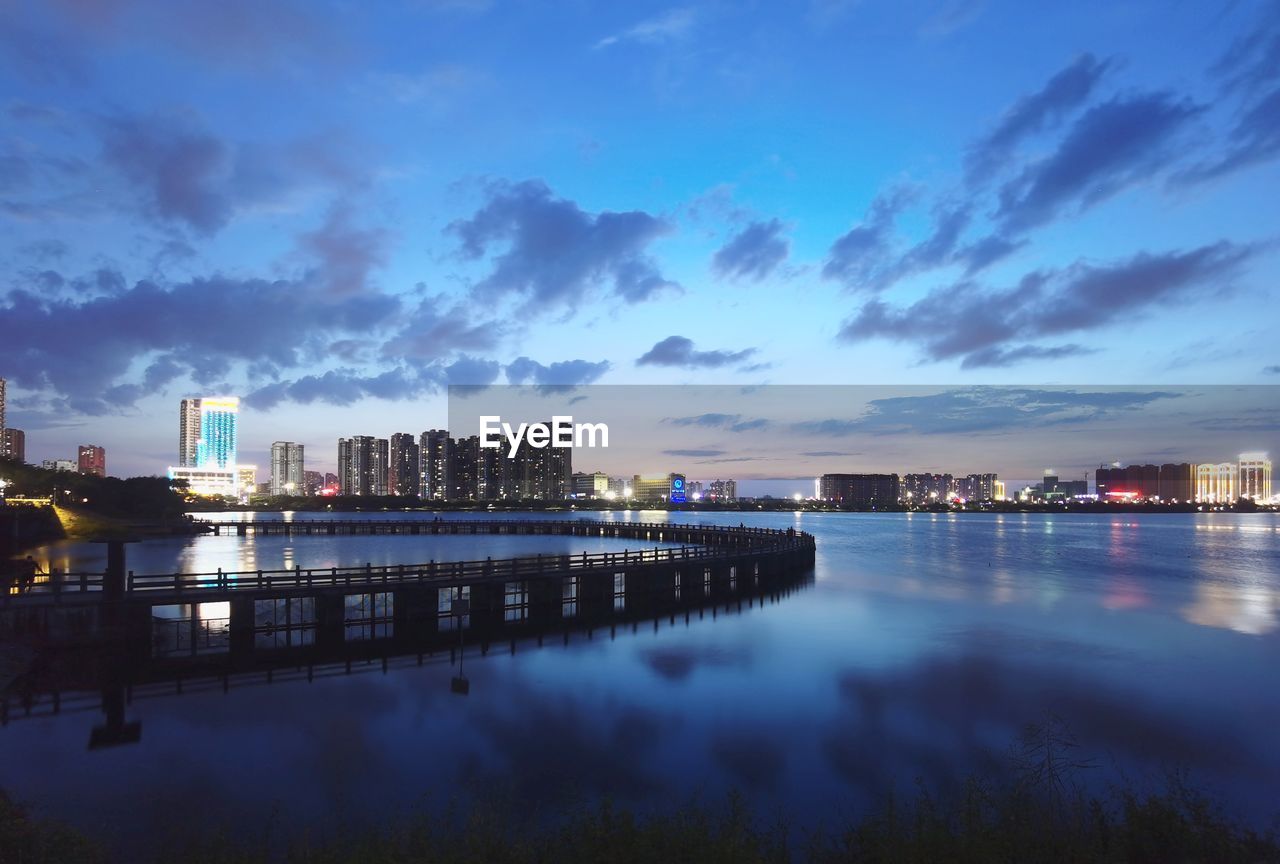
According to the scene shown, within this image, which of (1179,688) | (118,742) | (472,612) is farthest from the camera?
(472,612)

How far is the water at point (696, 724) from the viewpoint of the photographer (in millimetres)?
16172

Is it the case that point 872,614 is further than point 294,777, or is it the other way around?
point 872,614

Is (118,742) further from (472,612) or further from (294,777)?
(472,612)

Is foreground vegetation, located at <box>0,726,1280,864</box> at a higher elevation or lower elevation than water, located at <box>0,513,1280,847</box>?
higher

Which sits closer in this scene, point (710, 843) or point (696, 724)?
point (710, 843)

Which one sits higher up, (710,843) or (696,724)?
(710,843)

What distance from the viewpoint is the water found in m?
16.2

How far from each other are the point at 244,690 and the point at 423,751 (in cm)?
833

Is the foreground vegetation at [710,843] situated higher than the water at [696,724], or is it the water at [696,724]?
the foreground vegetation at [710,843]

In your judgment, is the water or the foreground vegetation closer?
the foreground vegetation

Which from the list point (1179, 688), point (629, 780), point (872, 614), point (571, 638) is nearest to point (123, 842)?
point (629, 780)

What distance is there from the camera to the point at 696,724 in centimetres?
2173

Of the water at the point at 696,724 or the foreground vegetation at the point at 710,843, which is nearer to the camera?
the foreground vegetation at the point at 710,843

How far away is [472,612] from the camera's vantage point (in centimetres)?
3728
